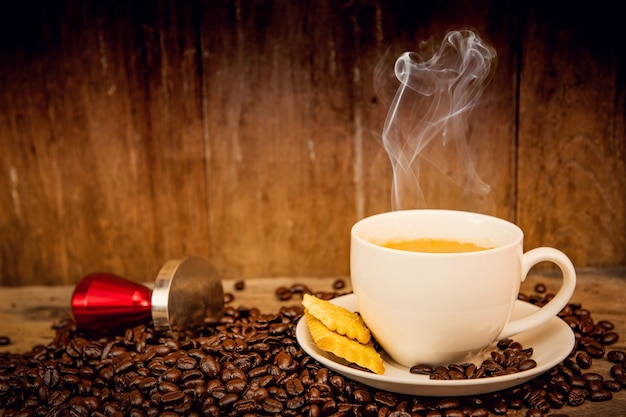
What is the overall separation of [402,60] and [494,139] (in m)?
0.30

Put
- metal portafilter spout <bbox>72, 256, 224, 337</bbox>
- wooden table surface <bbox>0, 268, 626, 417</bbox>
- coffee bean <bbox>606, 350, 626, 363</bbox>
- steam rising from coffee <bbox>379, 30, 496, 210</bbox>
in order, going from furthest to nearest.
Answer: steam rising from coffee <bbox>379, 30, 496, 210</bbox> < wooden table surface <bbox>0, 268, 626, 417</bbox> < metal portafilter spout <bbox>72, 256, 224, 337</bbox> < coffee bean <bbox>606, 350, 626, 363</bbox>

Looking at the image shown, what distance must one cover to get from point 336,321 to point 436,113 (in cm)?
68

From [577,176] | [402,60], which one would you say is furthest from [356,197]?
[577,176]

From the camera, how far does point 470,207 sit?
5.31 feet

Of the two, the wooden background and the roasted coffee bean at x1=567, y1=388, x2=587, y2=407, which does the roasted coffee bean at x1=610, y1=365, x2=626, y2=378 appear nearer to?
the roasted coffee bean at x1=567, y1=388, x2=587, y2=407

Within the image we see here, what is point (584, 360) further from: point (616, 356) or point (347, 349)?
point (347, 349)

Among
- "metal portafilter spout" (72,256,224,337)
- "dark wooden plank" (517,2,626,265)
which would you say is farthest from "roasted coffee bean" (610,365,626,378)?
"metal portafilter spout" (72,256,224,337)

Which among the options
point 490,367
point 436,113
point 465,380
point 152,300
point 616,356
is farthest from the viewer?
point 436,113

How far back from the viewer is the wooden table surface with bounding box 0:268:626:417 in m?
1.36

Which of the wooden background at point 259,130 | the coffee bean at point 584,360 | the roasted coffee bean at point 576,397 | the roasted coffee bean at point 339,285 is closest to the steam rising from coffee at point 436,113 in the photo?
the wooden background at point 259,130

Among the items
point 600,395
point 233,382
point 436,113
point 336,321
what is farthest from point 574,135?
point 233,382

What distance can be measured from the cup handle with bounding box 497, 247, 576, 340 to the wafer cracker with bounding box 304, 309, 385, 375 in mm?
215

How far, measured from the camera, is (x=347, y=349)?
1.01 meters

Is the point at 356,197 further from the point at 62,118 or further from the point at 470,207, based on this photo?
the point at 62,118
